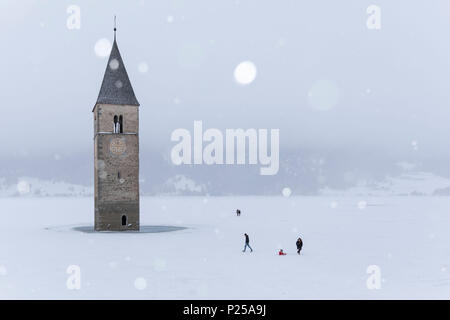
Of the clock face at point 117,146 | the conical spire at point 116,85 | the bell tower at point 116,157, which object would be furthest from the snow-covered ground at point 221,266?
the conical spire at point 116,85

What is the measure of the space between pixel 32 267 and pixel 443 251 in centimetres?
2169

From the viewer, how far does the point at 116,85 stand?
43.8 m

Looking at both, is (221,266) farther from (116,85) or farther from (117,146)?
(116,85)

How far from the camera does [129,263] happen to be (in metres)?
23.5

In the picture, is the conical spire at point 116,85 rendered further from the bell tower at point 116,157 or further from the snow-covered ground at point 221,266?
the snow-covered ground at point 221,266

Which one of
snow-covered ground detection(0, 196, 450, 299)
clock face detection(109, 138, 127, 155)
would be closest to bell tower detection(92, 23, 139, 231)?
clock face detection(109, 138, 127, 155)

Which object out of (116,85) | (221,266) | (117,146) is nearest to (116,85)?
(116,85)

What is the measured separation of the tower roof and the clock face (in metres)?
3.27

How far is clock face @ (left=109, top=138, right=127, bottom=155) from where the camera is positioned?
42719 millimetres

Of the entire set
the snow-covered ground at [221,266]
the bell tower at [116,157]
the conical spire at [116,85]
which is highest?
the conical spire at [116,85]

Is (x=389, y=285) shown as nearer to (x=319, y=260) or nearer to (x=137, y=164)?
(x=319, y=260)

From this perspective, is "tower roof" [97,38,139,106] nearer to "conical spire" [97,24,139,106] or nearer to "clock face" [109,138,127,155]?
"conical spire" [97,24,139,106]

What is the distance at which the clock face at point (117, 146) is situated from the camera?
140ft
